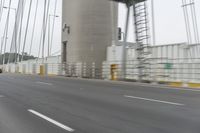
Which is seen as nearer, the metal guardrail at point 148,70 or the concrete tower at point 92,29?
the metal guardrail at point 148,70

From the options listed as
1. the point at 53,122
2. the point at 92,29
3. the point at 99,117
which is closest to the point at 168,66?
the point at 99,117

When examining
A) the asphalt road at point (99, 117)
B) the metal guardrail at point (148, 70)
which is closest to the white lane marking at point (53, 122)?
the asphalt road at point (99, 117)

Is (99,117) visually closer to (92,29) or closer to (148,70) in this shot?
(148,70)

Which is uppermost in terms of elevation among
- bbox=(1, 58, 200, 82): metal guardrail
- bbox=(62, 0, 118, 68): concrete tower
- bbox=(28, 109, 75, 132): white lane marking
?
bbox=(62, 0, 118, 68): concrete tower

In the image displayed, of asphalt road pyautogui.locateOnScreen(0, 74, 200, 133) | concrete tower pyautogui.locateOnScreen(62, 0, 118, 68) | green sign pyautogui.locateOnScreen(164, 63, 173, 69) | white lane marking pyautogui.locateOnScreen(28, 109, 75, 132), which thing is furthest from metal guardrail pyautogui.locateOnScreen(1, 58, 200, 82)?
white lane marking pyautogui.locateOnScreen(28, 109, 75, 132)

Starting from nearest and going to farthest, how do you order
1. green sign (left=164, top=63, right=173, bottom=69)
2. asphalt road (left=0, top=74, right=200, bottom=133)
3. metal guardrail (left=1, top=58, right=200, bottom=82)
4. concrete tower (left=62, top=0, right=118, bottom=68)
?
asphalt road (left=0, top=74, right=200, bottom=133), metal guardrail (left=1, top=58, right=200, bottom=82), green sign (left=164, top=63, right=173, bottom=69), concrete tower (left=62, top=0, right=118, bottom=68)

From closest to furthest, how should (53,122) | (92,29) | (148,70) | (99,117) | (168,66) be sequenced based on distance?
(53,122) < (99,117) < (168,66) < (148,70) < (92,29)

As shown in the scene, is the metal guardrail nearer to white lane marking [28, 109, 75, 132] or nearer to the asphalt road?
the asphalt road

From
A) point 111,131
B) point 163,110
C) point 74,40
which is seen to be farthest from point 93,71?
point 111,131

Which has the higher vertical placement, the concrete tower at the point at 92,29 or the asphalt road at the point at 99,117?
the concrete tower at the point at 92,29

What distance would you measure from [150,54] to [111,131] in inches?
831

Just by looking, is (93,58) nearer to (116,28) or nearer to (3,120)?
(116,28)

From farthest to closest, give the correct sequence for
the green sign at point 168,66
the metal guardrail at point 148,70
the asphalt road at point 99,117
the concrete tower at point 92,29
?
the concrete tower at point 92,29 → the green sign at point 168,66 → the metal guardrail at point 148,70 → the asphalt road at point 99,117

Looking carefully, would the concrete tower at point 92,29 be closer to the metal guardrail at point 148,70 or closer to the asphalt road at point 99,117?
the metal guardrail at point 148,70
